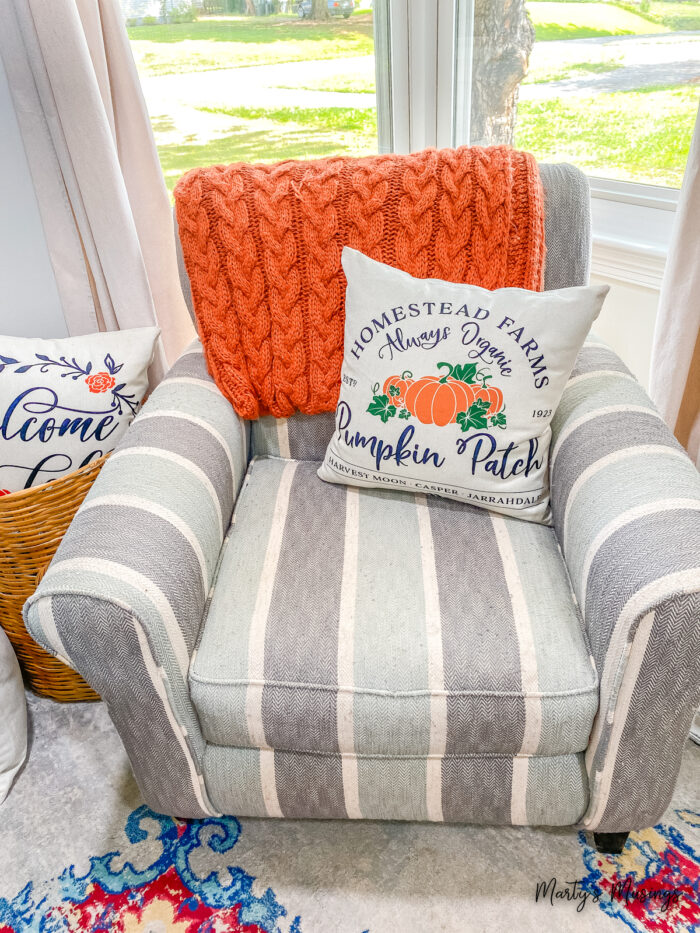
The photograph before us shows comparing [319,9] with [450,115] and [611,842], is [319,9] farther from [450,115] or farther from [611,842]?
[611,842]

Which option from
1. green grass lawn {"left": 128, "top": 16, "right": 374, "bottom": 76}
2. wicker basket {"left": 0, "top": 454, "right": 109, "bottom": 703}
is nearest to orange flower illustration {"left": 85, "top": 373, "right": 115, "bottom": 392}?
wicker basket {"left": 0, "top": 454, "right": 109, "bottom": 703}

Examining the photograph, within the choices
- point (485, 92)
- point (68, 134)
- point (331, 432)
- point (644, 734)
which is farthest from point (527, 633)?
point (485, 92)

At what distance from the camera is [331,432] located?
4.47 ft

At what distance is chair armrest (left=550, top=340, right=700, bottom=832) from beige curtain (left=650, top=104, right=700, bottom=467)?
0.26 m

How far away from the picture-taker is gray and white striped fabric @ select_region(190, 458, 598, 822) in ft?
2.98

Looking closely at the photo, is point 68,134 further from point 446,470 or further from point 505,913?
point 505,913

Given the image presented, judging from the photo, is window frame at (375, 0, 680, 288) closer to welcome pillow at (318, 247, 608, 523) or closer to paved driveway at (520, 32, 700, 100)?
paved driveway at (520, 32, 700, 100)

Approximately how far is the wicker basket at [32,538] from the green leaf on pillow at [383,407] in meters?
0.50

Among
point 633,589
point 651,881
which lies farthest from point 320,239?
point 651,881

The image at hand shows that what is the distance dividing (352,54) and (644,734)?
5.76 feet

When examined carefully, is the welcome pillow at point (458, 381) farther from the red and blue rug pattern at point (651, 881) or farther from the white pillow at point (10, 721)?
the white pillow at point (10, 721)

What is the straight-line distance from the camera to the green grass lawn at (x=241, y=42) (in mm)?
1723

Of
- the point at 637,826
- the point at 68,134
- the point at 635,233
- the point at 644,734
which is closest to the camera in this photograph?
the point at 644,734

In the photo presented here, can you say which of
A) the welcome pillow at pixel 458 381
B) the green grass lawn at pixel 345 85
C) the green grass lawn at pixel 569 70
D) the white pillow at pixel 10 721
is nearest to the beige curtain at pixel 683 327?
the welcome pillow at pixel 458 381
